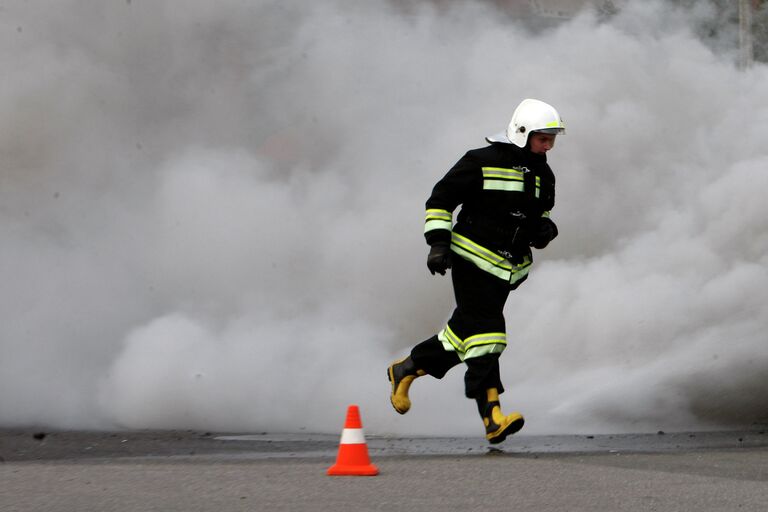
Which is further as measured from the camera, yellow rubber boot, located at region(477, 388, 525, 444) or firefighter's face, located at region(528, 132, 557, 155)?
firefighter's face, located at region(528, 132, 557, 155)

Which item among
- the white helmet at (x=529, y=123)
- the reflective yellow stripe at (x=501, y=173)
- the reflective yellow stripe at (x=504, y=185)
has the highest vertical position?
the white helmet at (x=529, y=123)

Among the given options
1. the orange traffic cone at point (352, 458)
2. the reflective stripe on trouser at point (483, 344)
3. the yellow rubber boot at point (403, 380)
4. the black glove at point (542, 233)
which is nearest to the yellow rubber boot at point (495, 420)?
the reflective stripe on trouser at point (483, 344)

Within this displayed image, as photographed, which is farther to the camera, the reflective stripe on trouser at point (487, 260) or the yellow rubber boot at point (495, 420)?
the reflective stripe on trouser at point (487, 260)

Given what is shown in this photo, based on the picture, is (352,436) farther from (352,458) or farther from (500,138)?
(500,138)

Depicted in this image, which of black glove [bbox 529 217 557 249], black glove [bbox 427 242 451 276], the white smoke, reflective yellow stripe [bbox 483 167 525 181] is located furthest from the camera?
the white smoke

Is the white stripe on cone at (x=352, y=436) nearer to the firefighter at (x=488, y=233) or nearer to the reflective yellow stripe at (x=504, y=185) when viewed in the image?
the firefighter at (x=488, y=233)

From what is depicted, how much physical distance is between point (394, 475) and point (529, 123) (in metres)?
1.79

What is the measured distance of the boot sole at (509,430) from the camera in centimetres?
537

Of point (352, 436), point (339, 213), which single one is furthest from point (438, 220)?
point (339, 213)

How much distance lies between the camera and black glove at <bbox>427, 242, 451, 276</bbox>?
18.2 feet

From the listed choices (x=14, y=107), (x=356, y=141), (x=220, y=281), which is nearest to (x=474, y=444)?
(x=220, y=281)

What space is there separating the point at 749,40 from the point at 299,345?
3968 mm

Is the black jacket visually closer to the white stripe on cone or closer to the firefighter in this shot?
the firefighter

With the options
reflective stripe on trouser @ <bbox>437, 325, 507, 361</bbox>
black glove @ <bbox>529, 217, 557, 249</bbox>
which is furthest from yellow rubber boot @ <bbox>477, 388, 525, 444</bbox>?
black glove @ <bbox>529, 217, 557, 249</bbox>
